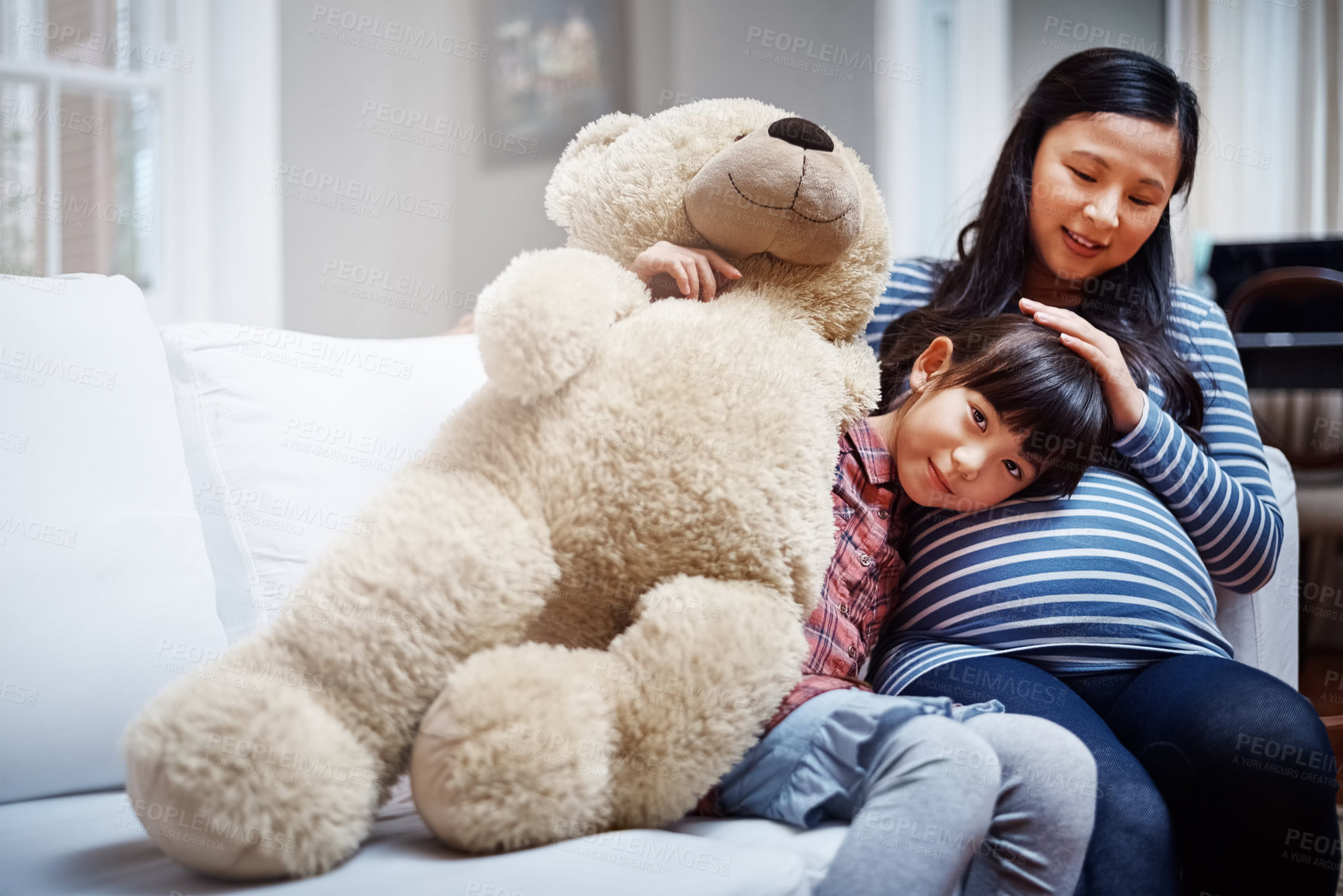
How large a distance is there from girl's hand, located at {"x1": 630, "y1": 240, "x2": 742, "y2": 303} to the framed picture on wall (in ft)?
5.06

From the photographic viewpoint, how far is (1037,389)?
3.07 feet

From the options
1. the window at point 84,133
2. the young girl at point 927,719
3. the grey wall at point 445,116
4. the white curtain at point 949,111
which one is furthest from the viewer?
the white curtain at point 949,111

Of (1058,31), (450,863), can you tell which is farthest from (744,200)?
(1058,31)

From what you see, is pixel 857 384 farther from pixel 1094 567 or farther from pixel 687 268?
pixel 1094 567

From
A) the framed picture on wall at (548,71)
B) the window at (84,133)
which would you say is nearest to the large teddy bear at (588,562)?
the window at (84,133)

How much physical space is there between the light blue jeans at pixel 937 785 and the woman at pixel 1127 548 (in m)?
0.08

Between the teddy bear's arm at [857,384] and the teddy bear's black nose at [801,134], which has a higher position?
the teddy bear's black nose at [801,134]

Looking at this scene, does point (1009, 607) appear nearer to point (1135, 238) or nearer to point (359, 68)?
point (1135, 238)

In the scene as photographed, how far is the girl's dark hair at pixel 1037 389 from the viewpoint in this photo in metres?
0.93

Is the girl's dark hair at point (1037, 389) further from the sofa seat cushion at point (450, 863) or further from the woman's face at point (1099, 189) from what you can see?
the sofa seat cushion at point (450, 863)

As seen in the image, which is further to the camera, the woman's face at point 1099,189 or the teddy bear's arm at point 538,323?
the woman's face at point 1099,189

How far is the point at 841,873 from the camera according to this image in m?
0.69

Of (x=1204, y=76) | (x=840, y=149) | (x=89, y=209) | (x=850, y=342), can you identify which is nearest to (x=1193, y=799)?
(x=850, y=342)

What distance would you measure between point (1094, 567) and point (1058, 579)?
37mm
